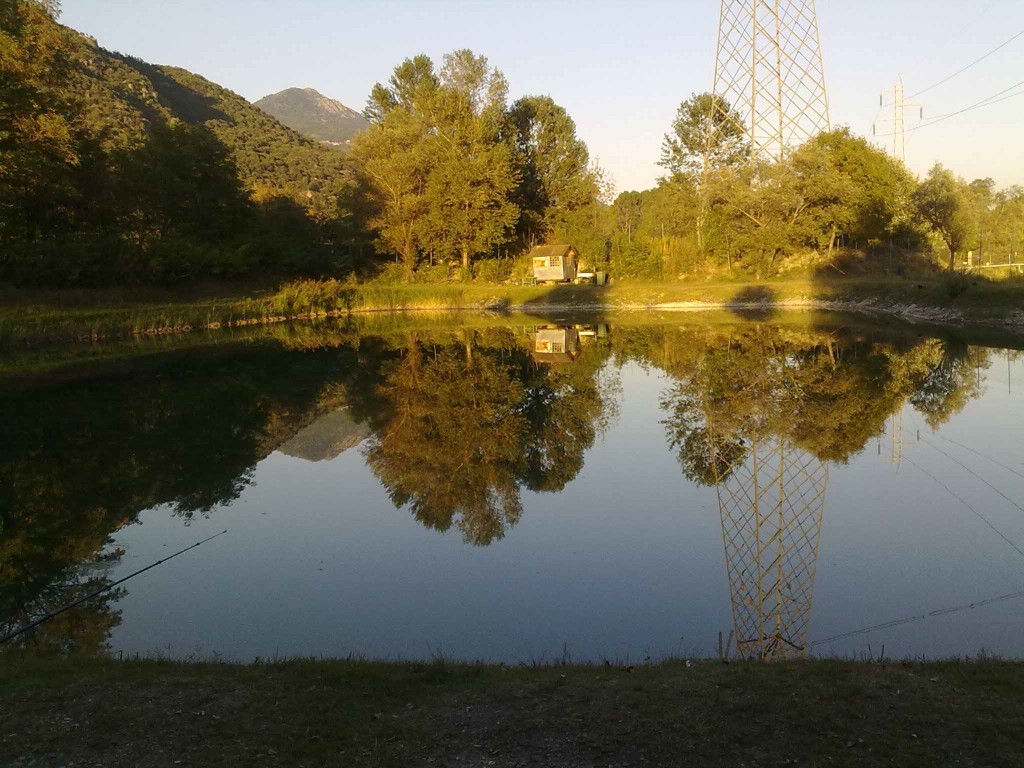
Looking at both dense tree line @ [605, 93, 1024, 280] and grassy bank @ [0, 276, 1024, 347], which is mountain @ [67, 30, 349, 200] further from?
dense tree line @ [605, 93, 1024, 280]

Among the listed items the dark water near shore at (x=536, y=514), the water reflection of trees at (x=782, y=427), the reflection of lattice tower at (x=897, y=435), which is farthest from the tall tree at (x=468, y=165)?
the reflection of lattice tower at (x=897, y=435)

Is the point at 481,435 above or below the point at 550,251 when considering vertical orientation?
below

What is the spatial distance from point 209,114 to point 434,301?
85.6 m

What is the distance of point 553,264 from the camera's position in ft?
191

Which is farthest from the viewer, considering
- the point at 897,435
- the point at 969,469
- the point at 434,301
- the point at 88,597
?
the point at 434,301

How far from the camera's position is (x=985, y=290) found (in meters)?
28.6

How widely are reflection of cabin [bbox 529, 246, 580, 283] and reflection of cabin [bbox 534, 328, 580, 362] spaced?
2385 centimetres

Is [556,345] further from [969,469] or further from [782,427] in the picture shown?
[969,469]

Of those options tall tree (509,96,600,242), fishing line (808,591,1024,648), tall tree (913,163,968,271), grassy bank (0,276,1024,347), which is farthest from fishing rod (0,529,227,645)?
tall tree (509,96,600,242)

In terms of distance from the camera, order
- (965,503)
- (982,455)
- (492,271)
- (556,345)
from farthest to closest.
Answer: (492,271) < (556,345) < (982,455) < (965,503)

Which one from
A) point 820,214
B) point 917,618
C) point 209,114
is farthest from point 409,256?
point 209,114

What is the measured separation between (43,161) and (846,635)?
38999 millimetres

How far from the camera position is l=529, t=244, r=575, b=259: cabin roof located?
2293 inches

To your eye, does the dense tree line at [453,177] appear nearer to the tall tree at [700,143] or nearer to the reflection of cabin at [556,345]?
the tall tree at [700,143]
